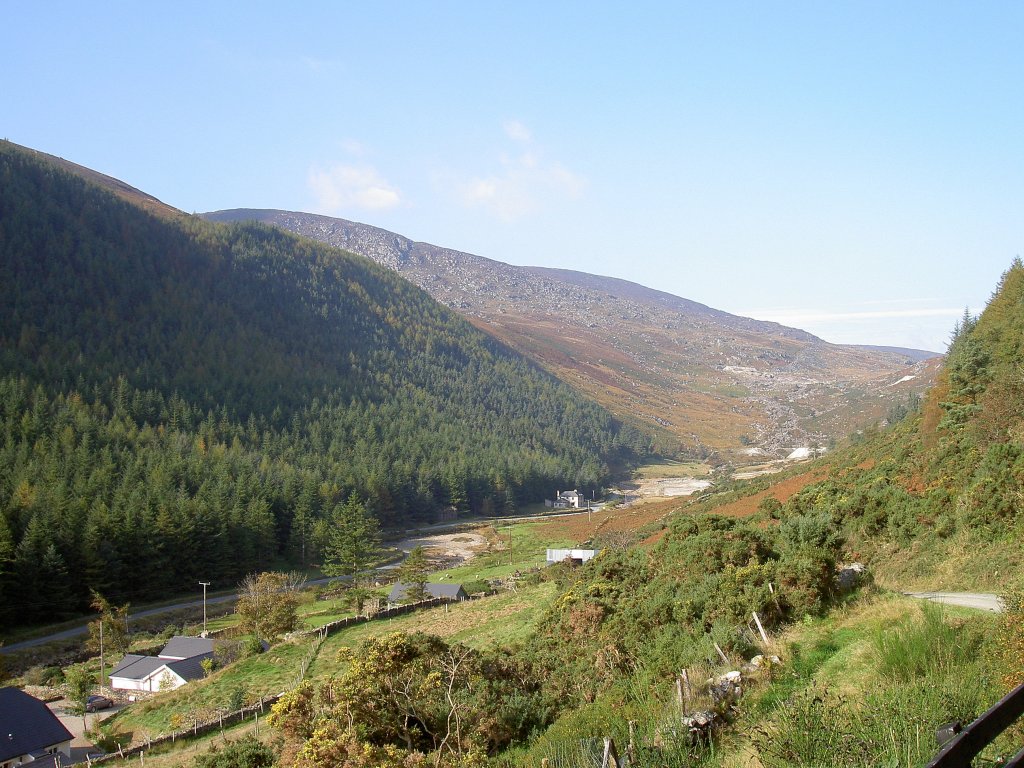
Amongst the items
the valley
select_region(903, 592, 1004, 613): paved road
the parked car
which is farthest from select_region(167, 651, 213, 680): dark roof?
select_region(903, 592, 1004, 613): paved road

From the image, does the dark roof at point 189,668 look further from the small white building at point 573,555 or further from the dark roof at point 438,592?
the small white building at point 573,555

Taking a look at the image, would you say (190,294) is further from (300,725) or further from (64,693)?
(300,725)

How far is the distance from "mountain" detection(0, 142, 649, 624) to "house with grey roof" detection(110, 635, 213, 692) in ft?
51.1

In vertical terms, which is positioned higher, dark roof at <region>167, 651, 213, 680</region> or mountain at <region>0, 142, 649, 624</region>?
mountain at <region>0, 142, 649, 624</region>

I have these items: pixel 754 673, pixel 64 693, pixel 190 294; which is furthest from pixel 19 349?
pixel 754 673

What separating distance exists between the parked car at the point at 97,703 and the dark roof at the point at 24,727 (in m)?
4.67

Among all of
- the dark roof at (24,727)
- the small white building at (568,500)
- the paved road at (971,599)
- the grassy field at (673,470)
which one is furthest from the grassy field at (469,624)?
the grassy field at (673,470)

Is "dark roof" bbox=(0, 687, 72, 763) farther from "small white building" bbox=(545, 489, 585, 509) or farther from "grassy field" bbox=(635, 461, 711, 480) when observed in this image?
"grassy field" bbox=(635, 461, 711, 480)

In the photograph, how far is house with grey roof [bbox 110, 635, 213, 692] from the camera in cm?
2878

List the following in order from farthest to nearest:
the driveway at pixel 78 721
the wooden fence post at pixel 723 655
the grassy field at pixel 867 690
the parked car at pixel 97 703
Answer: the parked car at pixel 97 703 < the driveway at pixel 78 721 < the wooden fence post at pixel 723 655 < the grassy field at pixel 867 690

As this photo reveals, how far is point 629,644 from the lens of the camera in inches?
485

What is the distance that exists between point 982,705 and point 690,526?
647 inches

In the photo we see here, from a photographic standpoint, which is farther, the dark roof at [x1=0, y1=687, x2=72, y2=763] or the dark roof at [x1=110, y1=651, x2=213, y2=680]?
the dark roof at [x1=110, y1=651, x2=213, y2=680]

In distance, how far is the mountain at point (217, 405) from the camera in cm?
4997
